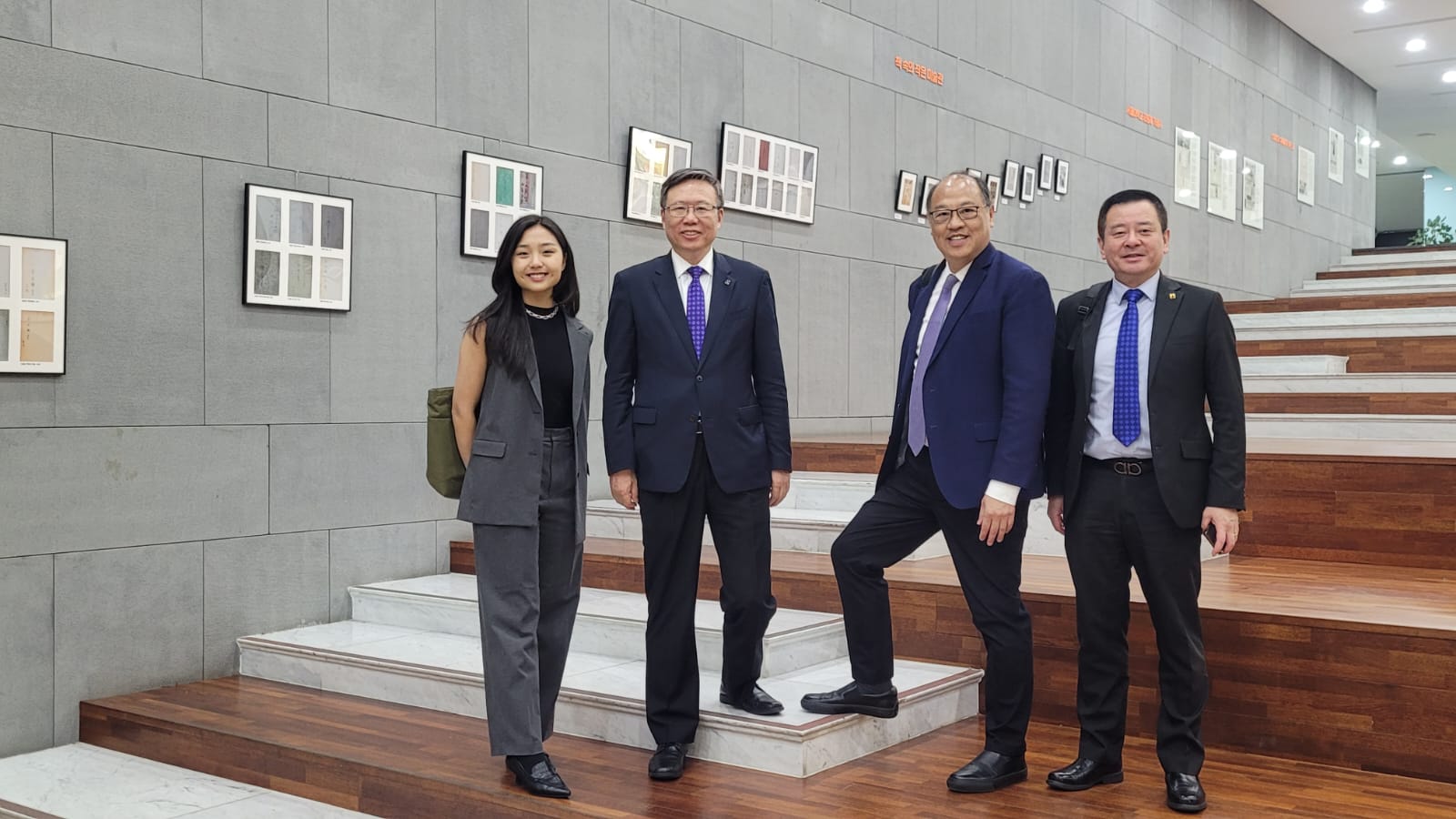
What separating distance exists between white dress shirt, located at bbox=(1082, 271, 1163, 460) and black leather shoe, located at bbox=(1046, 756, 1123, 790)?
2.65 ft

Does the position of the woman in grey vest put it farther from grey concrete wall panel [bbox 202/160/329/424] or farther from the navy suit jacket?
grey concrete wall panel [bbox 202/160/329/424]

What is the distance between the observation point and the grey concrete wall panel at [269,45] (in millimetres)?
4699

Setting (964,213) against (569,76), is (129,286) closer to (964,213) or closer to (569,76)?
(569,76)

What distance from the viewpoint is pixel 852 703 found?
362cm

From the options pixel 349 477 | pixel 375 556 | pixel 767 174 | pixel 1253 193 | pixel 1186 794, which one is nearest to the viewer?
pixel 1186 794

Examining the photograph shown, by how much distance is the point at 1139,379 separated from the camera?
3.20 metres

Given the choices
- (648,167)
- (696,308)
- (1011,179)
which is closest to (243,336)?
(696,308)

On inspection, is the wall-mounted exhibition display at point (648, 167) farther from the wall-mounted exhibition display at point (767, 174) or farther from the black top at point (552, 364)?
the black top at point (552, 364)

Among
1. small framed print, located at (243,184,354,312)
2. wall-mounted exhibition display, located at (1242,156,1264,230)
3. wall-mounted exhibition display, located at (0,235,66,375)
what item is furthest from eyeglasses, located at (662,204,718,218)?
wall-mounted exhibition display, located at (1242,156,1264,230)

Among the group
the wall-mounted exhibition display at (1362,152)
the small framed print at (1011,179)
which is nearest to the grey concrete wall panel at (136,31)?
the small framed print at (1011,179)

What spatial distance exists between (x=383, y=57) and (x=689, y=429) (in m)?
2.76

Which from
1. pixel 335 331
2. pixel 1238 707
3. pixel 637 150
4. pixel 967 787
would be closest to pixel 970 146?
pixel 637 150

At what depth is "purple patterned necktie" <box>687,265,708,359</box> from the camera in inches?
135

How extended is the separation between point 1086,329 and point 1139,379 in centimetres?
20
